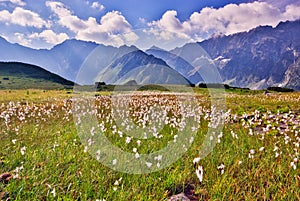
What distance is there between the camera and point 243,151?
6469 mm

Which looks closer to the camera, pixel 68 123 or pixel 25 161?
pixel 25 161

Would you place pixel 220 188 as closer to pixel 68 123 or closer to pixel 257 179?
pixel 257 179

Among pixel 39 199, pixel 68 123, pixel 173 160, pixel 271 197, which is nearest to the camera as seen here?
pixel 39 199

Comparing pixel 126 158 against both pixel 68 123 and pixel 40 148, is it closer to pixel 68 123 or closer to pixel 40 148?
pixel 40 148

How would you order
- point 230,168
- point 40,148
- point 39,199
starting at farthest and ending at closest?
point 40,148
point 230,168
point 39,199

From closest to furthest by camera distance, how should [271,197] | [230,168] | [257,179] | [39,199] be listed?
[39,199] < [271,197] < [257,179] < [230,168]

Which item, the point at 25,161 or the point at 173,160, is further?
the point at 173,160

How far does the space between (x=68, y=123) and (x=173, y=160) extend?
5266 mm

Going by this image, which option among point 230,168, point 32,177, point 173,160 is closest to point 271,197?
point 230,168

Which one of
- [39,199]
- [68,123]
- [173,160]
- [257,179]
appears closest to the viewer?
[39,199]

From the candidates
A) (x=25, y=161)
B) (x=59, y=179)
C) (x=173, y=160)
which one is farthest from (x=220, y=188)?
(x=25, y=161)

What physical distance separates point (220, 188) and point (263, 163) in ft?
5.67

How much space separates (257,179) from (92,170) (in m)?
2.97

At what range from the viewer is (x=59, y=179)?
453 cm
